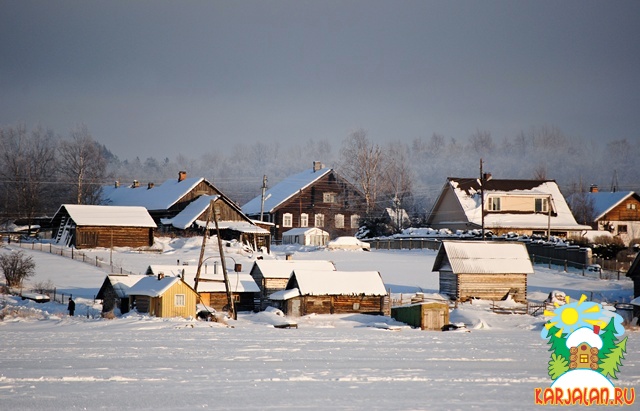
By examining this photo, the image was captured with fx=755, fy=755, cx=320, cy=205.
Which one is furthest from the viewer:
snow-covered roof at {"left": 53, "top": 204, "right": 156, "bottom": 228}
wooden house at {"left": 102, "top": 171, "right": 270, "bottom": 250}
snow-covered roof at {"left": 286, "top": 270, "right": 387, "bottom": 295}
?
wooden house at {"left": 102, "top": 171, "right": 270, "bottom": 250}

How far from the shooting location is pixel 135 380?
19.0 meters

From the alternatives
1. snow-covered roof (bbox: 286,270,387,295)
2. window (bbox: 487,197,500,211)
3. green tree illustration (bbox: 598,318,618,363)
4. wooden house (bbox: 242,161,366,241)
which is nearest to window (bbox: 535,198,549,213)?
window (bbox: 487,197,500,211)

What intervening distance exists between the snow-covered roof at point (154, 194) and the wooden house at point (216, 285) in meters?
29.2

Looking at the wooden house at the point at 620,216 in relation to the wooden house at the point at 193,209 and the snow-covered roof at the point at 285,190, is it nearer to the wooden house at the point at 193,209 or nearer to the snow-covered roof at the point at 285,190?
the snow-covered roof at the point at 285,190

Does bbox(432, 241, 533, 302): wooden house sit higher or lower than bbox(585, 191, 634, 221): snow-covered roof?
lower

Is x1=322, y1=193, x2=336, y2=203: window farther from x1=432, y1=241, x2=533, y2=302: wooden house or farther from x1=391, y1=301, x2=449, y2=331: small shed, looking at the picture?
x1=391, y1=301, x2=449, y2=331: small shed

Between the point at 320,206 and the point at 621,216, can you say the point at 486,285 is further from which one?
the point at 320,206

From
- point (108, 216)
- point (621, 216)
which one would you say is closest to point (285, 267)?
point (108, 216)

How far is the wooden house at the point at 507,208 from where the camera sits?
224 feet

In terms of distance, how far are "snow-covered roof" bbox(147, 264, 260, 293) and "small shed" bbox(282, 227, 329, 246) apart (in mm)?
27985

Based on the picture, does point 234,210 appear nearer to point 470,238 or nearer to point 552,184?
point 470,238

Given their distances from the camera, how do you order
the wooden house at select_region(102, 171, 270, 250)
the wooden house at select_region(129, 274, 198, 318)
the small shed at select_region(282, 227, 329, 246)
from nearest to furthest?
1. the wooden house at select_region(129, 274, 198, 318)
2. the wooden house at select_region(102, 171, 270, 250)
3. the small shed at select_region(282, 227, 329, 246)

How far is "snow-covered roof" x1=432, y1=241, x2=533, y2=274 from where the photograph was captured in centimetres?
4594

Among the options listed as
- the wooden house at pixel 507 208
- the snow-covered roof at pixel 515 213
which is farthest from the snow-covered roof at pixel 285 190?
the snow-covered roof at pixel 515 213
